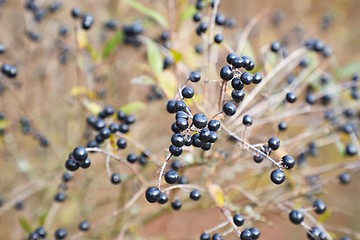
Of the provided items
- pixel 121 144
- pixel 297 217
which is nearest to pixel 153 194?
pixel 121 144

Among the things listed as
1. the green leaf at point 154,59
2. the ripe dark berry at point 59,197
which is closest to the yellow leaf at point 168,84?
the green leaf at point 154,59

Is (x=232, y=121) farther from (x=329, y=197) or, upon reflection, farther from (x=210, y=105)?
(x=329, y=197)

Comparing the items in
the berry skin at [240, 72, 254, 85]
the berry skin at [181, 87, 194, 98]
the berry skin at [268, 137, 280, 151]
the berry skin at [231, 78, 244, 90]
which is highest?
the berry skin at [181, 87, 194, 98]

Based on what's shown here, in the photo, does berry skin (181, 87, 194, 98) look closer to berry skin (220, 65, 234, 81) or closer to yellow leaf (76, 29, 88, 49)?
berry skin (220, 65, 234, 81)

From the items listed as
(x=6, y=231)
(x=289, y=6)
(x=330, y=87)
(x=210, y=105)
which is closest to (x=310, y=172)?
(x=330, y=87)

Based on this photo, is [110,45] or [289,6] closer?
[110,45]

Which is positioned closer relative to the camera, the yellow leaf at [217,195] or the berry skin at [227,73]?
the berry skin at [227,73]

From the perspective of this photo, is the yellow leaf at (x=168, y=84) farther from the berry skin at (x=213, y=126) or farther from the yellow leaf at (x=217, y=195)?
the berry skin at (x=213, y=126)

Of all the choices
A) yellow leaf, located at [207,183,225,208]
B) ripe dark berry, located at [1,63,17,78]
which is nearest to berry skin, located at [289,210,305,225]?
yellow leaf, located at [207,183,225,208]

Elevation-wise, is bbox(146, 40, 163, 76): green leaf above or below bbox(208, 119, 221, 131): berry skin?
above
